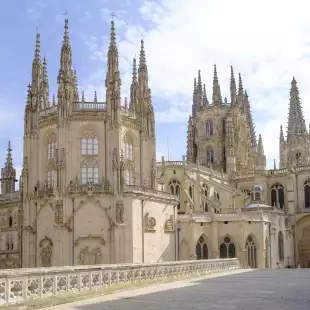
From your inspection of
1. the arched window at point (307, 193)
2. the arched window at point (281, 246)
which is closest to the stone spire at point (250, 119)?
the arched window at point (307, 193)

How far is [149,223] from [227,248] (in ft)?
37.9

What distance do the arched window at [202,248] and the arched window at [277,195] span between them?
19590 mm

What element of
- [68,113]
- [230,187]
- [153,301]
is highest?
[68,113]

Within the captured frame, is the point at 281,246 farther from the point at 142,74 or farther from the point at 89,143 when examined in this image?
the point at 89,143

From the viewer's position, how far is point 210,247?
56781mm

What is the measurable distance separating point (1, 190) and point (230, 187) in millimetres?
30465

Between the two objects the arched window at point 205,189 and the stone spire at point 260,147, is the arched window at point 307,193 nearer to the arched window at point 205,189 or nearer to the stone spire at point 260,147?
the arched window at point 205,189

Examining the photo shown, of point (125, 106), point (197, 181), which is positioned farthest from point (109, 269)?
point (197, 181)

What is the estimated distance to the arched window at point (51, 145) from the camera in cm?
4981

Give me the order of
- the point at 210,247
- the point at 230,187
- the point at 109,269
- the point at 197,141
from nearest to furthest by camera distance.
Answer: the point at 109,269 < the point at 210,247 < the point at 230,187 < the point at 197,141

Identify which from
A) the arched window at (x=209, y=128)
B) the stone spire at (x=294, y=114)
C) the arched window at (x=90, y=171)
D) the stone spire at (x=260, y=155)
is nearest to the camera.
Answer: the arched window at (x=90, y=171)

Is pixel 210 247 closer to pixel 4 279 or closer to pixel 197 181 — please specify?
pixel 197 181

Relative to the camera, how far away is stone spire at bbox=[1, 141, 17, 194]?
71688 millimetres

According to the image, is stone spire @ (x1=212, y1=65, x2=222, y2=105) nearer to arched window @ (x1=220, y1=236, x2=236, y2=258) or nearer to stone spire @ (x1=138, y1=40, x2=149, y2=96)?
stone spire @ (x1=138, y1=40, x2=149, y2=96)
